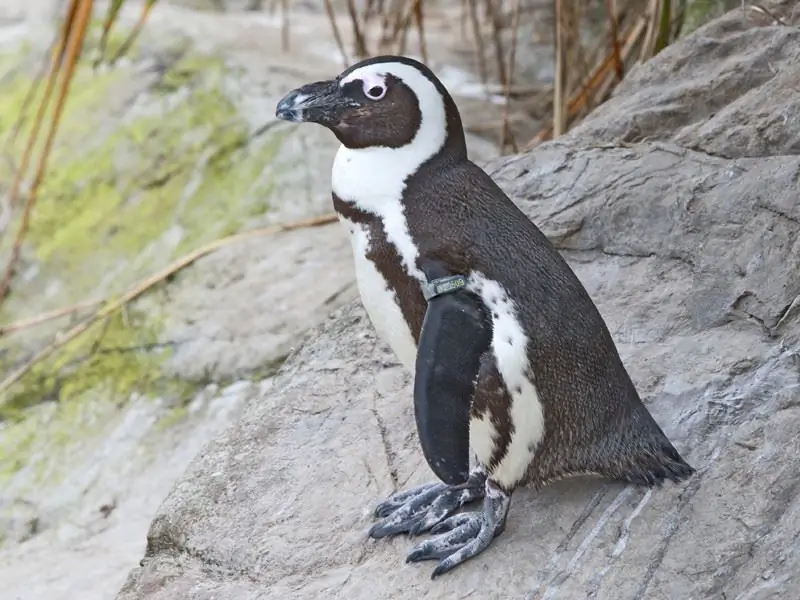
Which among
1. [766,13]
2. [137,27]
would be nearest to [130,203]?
[137,27]

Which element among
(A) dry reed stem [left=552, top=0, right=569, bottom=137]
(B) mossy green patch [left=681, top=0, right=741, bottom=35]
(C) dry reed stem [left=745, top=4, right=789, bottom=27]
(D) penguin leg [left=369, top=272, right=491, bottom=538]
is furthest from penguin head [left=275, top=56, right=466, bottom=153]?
(B) mossy green patch [left=681, top=0, right=741, bottom=35]

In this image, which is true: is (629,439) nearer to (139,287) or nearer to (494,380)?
(494,380)

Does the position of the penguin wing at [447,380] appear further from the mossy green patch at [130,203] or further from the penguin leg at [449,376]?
the mossy green patch at [130,203]

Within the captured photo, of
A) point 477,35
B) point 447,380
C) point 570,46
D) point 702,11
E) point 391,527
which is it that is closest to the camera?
point 447,380

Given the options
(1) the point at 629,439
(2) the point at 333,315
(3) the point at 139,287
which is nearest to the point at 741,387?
(1) the point at 629,439

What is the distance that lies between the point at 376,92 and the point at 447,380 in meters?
0.38

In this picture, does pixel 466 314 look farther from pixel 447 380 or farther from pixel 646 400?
pixel 646 400

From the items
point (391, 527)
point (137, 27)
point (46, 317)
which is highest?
point (137, 27)

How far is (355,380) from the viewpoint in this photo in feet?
6.58

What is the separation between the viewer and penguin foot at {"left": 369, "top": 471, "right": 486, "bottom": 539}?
1604 millimetres

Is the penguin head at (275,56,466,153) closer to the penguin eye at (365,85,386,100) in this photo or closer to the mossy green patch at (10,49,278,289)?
the penguin eye at (365,85,386,100)

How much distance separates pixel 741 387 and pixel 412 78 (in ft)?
2.10

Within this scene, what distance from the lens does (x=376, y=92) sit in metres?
1.48

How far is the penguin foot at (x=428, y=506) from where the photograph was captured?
63.2 inches
